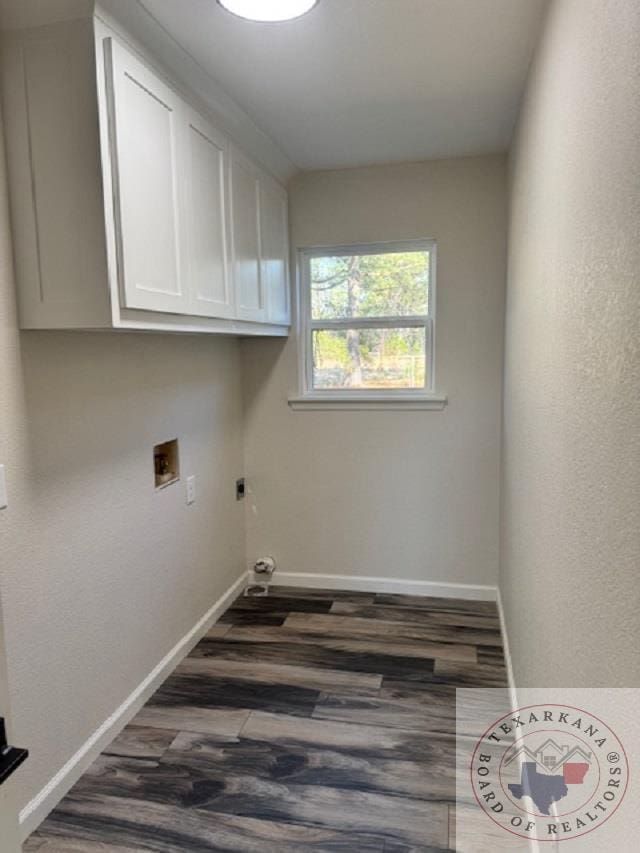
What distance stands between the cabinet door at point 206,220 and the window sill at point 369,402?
1.10 m

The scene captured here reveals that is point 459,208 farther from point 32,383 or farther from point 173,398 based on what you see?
point 32,383

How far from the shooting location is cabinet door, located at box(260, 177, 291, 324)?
3.03 meters

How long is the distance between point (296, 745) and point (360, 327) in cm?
222

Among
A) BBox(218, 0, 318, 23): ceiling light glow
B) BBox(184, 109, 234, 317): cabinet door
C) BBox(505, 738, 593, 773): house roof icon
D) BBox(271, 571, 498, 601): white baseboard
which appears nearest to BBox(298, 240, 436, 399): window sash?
BBox(184, 109, 234, 317): cabinet door

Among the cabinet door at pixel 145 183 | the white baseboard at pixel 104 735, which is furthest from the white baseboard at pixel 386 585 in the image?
the cabinet door at pixel 145 183

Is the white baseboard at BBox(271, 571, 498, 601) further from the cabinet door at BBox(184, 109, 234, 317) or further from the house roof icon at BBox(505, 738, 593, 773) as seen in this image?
the cabinet door at BBox(184, 109, 234, 317)

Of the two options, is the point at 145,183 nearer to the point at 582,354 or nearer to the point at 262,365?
the point at 582,354

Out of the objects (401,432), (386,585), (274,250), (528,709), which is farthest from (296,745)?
(274,250)

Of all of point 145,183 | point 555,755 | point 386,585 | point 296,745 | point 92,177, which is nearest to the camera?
point 555,755

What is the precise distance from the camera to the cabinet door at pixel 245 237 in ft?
8.61

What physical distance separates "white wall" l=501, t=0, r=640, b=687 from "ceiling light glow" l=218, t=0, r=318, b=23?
2.33 feet

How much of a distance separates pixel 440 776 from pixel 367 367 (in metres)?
2.16

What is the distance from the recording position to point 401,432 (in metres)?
3.49

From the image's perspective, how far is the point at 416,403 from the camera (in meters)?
3.43
